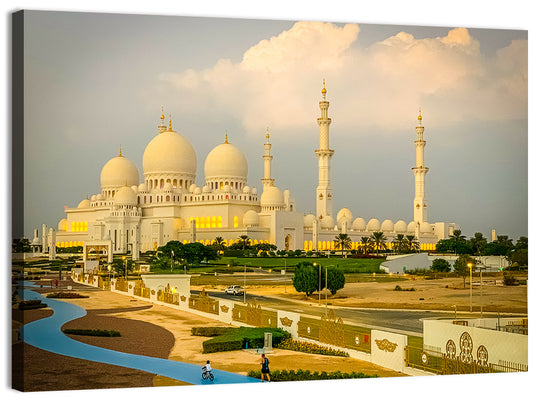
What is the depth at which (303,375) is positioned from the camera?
50.1ft

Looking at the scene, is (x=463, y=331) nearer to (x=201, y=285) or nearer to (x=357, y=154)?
(x=357, y=154)

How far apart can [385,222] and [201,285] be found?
33543 millimetres

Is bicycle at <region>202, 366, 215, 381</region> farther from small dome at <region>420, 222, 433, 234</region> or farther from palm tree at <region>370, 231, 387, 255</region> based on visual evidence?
small dome at <region>420, 222, 433, 234</region>

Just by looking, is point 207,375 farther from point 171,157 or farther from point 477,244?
point 171,157

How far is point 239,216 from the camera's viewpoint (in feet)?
153

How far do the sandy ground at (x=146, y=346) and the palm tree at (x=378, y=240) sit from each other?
2448cm

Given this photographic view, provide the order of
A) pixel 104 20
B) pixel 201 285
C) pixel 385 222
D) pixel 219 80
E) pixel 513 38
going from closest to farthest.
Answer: pixel 104 20 < pixel 513 38 < pixel 219 80 < pixel 201 285 < pixel 385 222

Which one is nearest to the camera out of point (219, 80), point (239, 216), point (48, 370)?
point (48, 370)

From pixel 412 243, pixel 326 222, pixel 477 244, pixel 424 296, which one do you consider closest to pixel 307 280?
pixel 424 296

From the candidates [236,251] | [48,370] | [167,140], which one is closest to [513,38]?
[48,370]

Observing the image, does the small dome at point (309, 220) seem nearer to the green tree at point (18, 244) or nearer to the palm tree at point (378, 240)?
the palm tree at point (378, 240)

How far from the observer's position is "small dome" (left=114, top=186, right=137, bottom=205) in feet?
147

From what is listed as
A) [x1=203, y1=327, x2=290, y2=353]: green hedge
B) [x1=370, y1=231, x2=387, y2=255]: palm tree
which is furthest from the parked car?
[x1=370, y1=231, x2=387, y2=255]: palm tree

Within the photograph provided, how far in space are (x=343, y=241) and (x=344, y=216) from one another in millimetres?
5378
